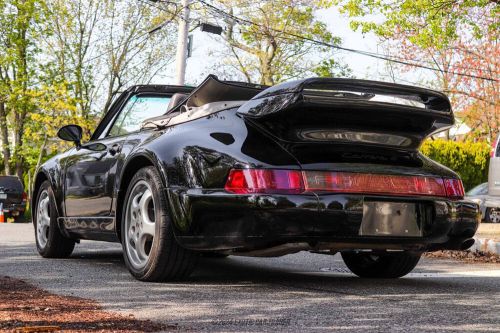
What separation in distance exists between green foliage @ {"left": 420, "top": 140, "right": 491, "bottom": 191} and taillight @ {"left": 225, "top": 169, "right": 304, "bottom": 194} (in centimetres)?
2342

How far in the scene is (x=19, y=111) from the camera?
34344 mm

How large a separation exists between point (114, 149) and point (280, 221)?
2.01 metres

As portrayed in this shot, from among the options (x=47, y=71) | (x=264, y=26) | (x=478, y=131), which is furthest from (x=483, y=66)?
(x=47, y=71)

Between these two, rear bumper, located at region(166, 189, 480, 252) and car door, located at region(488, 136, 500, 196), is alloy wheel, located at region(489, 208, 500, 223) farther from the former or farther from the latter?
rear bumper, located at region(166, 189, 480, 252)

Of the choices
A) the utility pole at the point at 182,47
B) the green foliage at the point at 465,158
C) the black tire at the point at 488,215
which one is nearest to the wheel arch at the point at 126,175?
the utility pole at the point at 182,47

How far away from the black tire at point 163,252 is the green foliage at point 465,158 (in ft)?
75.7

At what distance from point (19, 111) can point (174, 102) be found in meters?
29.5

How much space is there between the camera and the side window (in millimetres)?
6793

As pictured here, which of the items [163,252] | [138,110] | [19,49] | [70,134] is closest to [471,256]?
[138,110]

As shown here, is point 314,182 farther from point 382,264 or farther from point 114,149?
point 114,149

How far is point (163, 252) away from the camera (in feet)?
17.5

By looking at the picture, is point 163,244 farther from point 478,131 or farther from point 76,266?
point 478,131

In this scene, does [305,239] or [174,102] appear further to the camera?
[174,102]

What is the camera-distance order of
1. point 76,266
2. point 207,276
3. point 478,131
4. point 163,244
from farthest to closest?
1. point 478,131
2. point 76,266
3. point 207,276
4. point 163,244
